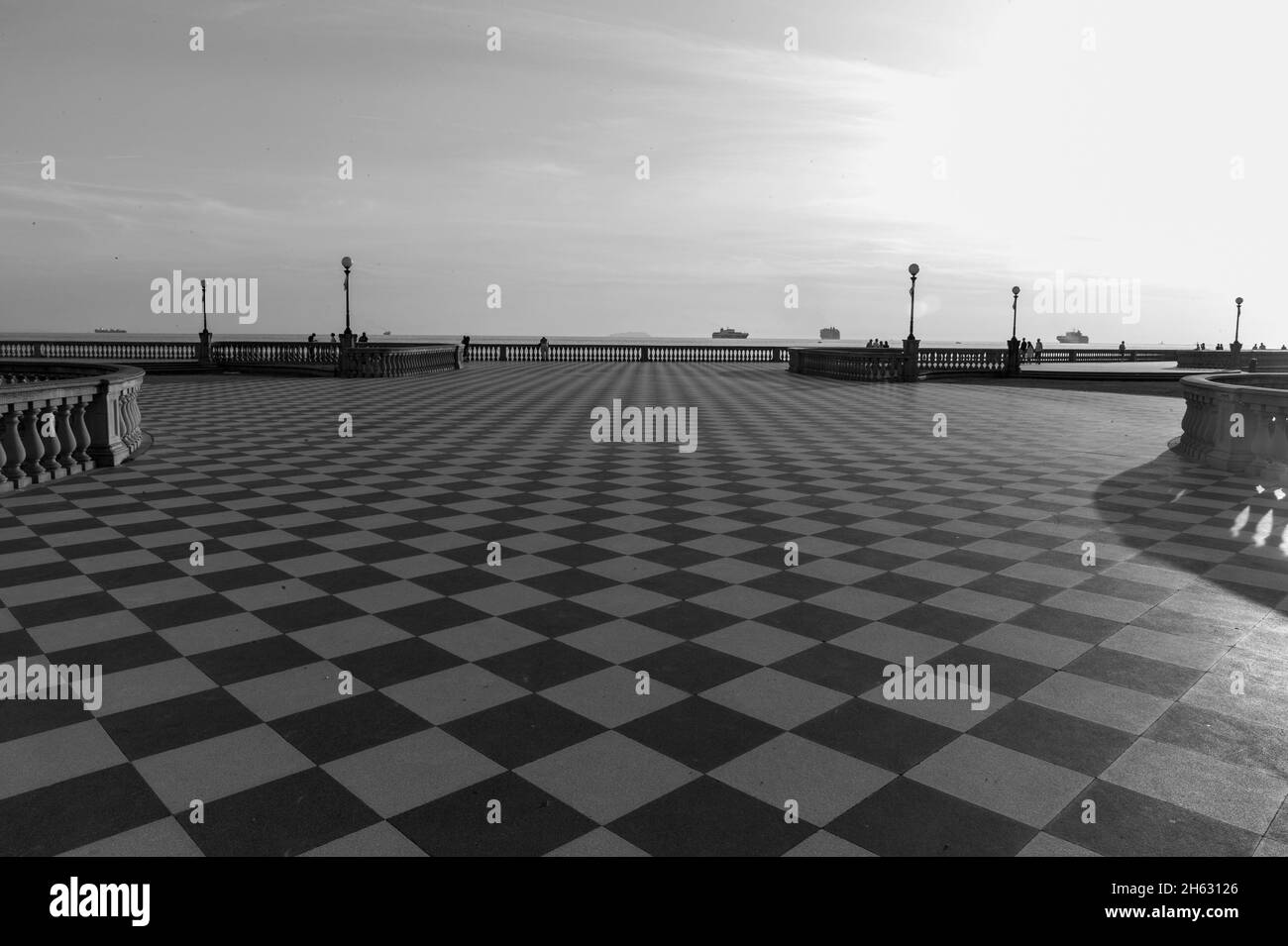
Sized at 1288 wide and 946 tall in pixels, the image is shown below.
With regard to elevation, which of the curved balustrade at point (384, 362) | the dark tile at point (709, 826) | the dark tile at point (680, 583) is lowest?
the dark tile at point (709, 826)

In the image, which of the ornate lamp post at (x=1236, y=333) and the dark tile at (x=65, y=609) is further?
the ornate lamp post at (x=1236, y=333)

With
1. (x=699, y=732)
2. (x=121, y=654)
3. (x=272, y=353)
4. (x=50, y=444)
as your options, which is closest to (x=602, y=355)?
(x=272, y=353)

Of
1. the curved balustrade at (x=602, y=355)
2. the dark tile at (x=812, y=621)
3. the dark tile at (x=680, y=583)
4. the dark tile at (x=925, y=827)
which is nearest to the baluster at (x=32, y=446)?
the dark tile at (x=680, y=583)

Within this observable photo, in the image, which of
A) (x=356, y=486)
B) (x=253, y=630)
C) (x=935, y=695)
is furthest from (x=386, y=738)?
(x=356, y=486)

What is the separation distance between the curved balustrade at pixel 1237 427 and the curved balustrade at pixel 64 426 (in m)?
16.2

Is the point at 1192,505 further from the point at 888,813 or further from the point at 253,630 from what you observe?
the point at 253,630

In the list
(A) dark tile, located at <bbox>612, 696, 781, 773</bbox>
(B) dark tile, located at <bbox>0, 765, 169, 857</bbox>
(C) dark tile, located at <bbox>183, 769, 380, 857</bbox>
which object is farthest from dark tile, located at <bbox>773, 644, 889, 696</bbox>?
(B) dark tile, located at <bbox>0, 765, 169, 857</bbox>

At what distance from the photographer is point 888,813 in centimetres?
386

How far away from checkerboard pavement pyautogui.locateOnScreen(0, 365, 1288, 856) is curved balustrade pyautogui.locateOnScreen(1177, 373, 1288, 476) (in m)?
0.89

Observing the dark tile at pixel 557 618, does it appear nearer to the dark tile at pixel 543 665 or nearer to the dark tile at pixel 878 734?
the dark tile at pixel 543 665

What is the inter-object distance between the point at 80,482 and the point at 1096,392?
30606 millimetres

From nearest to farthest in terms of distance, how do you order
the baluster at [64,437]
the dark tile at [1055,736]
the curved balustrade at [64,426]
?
the dark tile at [1055,736]
the curved balustrade at [64,426]
the baluster at [64,437]

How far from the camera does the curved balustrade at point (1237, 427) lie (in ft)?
39.9
